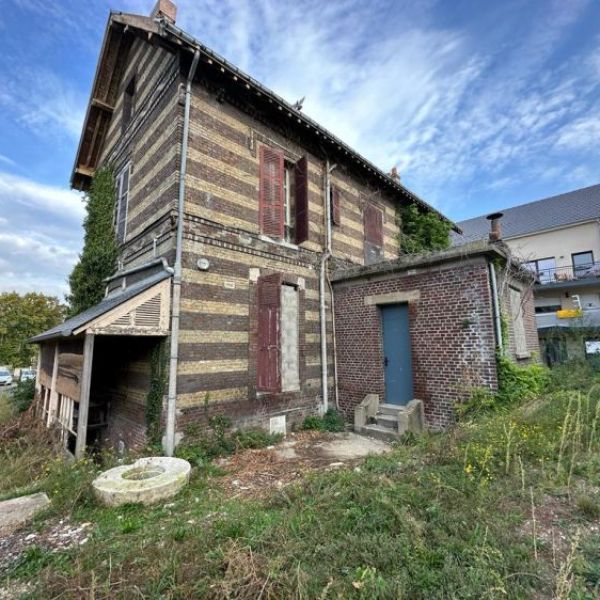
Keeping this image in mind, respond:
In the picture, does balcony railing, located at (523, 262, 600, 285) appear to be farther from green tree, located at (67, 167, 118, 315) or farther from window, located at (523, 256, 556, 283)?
green tree, located at (67, 167, 118, 315)

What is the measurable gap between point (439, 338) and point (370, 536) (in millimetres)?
5526

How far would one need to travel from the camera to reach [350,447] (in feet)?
23.6

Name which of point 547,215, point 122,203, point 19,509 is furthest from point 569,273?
point 19,509

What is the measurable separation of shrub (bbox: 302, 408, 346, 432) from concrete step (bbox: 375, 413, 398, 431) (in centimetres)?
95

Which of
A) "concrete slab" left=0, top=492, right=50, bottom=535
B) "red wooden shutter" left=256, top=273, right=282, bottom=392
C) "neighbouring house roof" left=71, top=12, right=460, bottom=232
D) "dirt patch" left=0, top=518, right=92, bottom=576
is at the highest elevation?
"neighbouring house roof" left=71, top=12, right=460, bottom=232

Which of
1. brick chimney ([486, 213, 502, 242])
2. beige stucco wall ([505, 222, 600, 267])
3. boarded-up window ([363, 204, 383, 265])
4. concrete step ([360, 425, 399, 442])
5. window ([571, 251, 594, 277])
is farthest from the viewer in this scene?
beige stucco wall ([505, 222, 600, 267])

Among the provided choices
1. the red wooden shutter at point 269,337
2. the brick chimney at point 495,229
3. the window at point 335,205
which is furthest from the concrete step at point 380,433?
the window at point 335,205

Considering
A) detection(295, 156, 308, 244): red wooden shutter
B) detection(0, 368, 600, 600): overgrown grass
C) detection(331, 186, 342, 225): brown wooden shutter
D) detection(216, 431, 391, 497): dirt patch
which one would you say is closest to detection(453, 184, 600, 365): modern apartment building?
detection(331, 186, 342, 225): brown wooden shutter

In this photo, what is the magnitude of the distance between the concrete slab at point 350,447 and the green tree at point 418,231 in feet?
24.9

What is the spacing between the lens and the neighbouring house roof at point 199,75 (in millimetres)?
7000

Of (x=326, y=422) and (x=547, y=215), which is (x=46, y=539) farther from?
(x=547, y=215)

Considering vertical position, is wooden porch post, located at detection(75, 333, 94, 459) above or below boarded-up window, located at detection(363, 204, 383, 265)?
below

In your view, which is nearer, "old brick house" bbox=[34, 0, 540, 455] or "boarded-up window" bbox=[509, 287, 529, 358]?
"old brick house" bbox=[34, 0, 540, 455]

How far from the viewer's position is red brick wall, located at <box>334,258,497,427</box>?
7188 mm
